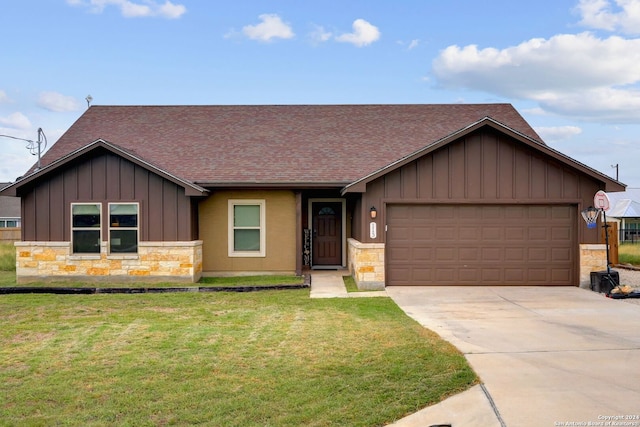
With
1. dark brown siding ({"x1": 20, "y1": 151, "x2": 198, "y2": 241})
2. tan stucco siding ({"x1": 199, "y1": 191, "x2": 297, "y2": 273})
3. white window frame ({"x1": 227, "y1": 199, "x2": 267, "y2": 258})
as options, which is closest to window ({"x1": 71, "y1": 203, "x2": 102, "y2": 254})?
dark brown siding ({"x1": 20, "y1": 151, "x2": 198, "y2": 241})

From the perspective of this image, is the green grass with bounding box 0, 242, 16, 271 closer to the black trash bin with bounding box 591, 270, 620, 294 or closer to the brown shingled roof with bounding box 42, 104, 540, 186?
the brown shingled roof with bounding box 42, 104, 540, 186

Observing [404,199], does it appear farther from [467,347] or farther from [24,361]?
[24,361]

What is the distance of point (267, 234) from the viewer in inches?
602

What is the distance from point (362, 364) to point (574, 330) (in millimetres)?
3989

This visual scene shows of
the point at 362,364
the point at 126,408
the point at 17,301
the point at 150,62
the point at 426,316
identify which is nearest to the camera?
the point at 126,408

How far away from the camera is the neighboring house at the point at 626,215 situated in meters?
36.4

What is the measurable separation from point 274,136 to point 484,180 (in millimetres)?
7096

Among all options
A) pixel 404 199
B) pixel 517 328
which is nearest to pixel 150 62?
pixel 404 199

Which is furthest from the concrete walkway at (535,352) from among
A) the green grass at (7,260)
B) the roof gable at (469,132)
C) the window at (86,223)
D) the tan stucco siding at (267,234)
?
the green grass at (7,260)

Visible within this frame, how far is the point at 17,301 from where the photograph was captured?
1155 cm

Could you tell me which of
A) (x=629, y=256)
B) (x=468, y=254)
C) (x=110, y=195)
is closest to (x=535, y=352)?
(x=468, y=254)

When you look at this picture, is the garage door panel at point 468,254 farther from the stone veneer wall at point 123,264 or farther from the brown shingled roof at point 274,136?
the stone veneer wall at point 123,264

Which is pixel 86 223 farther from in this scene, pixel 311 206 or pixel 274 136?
pixel 311 206

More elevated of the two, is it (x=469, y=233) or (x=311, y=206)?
(x=311, y=206)
